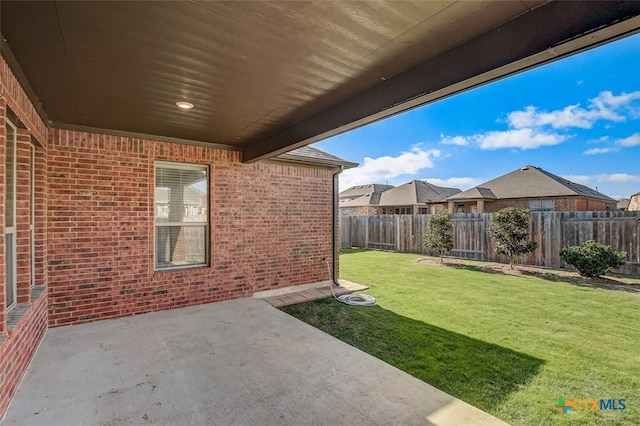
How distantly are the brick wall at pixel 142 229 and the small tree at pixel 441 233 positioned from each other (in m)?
6.04

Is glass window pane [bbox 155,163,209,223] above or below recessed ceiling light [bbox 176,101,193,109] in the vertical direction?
below

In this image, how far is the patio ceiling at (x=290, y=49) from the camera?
1.82 metres

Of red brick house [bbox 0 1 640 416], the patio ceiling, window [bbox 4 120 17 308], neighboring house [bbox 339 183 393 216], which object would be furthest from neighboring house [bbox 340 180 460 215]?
window [bbox 4 120 17 308]

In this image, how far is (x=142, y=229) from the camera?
483 centimetres

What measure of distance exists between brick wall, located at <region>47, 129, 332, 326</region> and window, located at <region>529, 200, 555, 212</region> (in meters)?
16.5

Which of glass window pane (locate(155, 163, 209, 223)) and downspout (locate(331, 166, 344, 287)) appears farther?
downspout (locate(331, 166, 344, 287))

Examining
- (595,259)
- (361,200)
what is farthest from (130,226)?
(361,200)

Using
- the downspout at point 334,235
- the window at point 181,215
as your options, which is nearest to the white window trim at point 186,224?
the window at point 181,215

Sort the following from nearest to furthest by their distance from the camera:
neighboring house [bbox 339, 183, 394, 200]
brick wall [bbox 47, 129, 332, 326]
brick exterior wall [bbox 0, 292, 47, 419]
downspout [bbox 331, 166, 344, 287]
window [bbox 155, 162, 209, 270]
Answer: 1. brick exterior wall [bbox 0, 292, 47, 419]
2. brick wall [bbox 47, 129, 332, 326]
3. window [bbox 155, 162, 209, 270]
4. downspout [bbox 331, 166, 344, 287]
5. neighboring house [bbox 339, 183, 394, 200]

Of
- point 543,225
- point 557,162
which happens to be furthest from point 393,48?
point 557,162

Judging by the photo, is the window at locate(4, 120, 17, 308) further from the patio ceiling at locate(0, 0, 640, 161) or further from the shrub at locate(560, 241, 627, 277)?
the shrub at locate(560, 241, 627, 277)

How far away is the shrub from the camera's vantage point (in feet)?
24.2

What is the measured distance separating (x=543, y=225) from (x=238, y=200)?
9.13 metres

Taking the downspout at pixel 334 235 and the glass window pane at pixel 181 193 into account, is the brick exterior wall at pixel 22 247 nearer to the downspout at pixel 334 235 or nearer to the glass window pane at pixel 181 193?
the glass window pane at pixel 181 193
